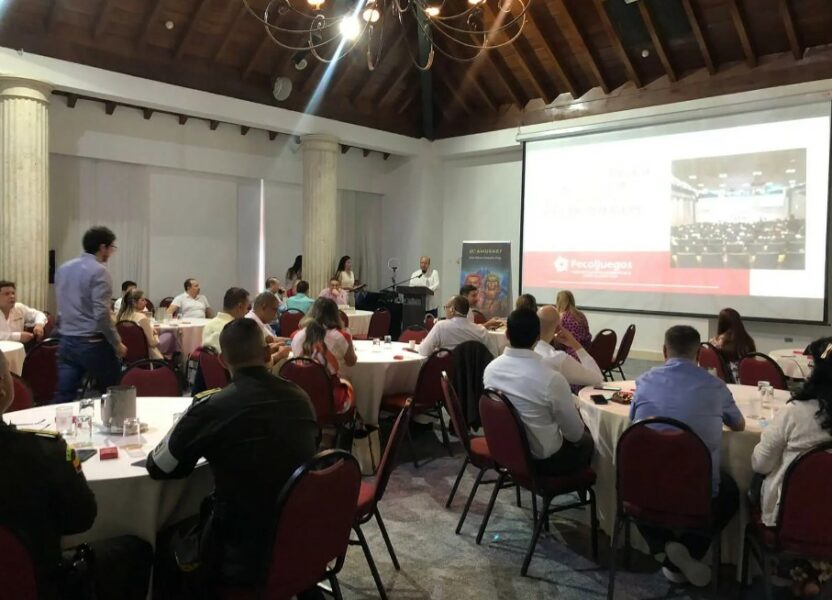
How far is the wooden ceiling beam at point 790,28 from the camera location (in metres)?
7.66

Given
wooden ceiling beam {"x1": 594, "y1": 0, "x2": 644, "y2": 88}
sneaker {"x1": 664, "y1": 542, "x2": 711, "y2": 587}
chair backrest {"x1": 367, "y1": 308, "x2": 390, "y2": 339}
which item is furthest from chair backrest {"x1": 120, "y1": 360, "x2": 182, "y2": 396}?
wooden ceiling beam {"x1": 594, "y1": 0, "x2": 644, "y2": 88}

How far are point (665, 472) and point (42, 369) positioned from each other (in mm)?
4467

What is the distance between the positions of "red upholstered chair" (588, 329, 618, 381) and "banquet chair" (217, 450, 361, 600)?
16.9 ft

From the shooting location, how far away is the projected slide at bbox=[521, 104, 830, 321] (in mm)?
8195

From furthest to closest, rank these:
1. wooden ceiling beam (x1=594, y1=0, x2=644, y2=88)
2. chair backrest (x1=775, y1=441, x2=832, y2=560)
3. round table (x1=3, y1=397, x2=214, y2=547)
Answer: wooden ceiling beam (x1=594, y1=0, x2=644, y2=88) → chair backrest (x1=775, y1=441, x2=832, y2=560) → round table (x1=3, y1=397, x2=214, y2=547)

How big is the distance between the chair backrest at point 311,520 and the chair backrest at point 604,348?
16.9ft

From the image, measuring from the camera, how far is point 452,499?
4.06 metres

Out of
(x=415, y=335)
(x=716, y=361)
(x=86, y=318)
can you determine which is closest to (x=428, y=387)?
(x=415, y=335)

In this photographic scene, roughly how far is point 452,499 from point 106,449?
7.42ft

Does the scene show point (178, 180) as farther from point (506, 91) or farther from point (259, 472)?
point (259, 472)

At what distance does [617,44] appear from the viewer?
906 cm

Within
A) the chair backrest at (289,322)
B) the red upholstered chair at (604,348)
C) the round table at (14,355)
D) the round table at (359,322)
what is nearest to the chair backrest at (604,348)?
the red upholstered chair at (604,348)

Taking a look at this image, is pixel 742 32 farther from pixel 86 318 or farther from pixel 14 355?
pixel 14 355

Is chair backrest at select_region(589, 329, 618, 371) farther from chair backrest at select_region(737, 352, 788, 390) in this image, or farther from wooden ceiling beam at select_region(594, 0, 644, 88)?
wooden ceiling beam at select_region(594, 0, 644, 88)
